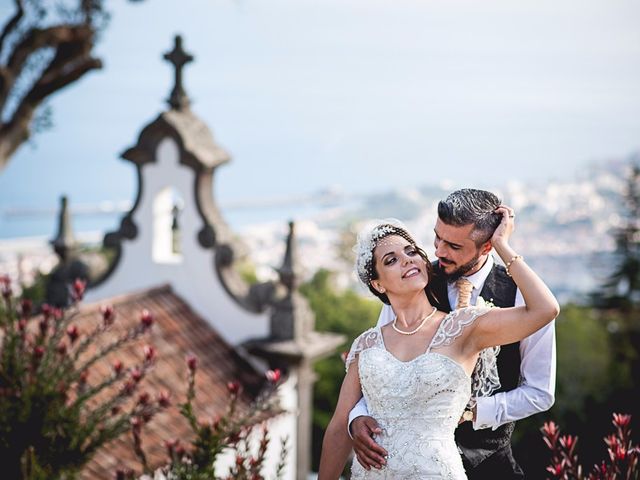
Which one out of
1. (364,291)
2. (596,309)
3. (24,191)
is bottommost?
(596,309)

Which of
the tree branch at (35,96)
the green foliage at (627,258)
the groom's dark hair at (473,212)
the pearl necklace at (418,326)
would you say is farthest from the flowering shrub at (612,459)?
the green foliage at (627,258)

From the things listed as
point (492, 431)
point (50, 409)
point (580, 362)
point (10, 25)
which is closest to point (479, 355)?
point (492, 431)

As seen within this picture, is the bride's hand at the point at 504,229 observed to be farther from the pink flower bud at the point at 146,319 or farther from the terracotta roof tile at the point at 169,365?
the terracotta roof tile at the point at 169,365

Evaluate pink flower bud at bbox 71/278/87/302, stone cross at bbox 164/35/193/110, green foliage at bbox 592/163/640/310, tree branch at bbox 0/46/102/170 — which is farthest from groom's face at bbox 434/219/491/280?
green foliage at bbox 592/163/640/310

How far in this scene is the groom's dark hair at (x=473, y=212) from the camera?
2.95m

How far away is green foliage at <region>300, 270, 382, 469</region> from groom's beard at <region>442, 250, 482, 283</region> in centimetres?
978

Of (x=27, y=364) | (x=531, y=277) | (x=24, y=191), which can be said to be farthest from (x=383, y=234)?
(x=24, y=191)

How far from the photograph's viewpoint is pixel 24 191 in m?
28.1

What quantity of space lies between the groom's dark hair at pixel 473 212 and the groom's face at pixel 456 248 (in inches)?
0.9

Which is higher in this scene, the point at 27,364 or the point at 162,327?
the point at 27,364

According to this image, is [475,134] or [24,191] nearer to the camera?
[24,191]

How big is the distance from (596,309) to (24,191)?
2112 centimetres

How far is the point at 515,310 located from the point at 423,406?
0.53 m

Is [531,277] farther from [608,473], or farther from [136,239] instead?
[136,239]
